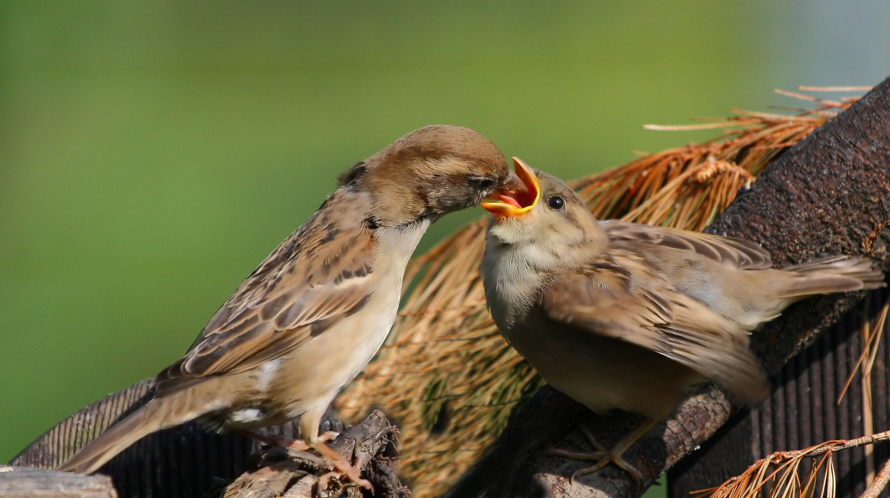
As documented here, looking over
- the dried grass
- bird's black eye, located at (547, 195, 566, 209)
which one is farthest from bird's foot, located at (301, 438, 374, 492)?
bird's black eye, located at (547, 195, 566, 209)

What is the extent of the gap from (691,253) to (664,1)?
12745 mm

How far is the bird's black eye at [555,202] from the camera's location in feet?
7.93

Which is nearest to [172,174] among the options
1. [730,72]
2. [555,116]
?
[555,116]

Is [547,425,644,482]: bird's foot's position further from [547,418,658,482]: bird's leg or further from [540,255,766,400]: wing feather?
[540,255,766,400]: wing feather

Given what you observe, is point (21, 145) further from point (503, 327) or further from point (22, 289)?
point (503, 327)

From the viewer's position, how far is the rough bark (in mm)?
2045

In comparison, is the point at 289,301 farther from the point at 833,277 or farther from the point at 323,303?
the point at 833,277

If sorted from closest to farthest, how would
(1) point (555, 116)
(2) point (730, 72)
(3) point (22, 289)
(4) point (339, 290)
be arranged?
(4) point (339, 290)
(3) point (22, 289)
(1) point (555, 116)
(2) point (730, 72)

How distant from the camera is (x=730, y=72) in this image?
11633mm

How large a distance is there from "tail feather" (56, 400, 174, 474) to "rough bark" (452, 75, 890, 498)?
698 mm

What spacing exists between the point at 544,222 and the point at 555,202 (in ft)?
0.23

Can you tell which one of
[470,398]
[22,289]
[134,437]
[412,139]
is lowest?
[22,289]

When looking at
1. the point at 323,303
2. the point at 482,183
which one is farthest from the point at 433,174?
the point at 323,303

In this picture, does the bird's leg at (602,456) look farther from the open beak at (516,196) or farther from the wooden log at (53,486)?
the wooden log at (53,486)
